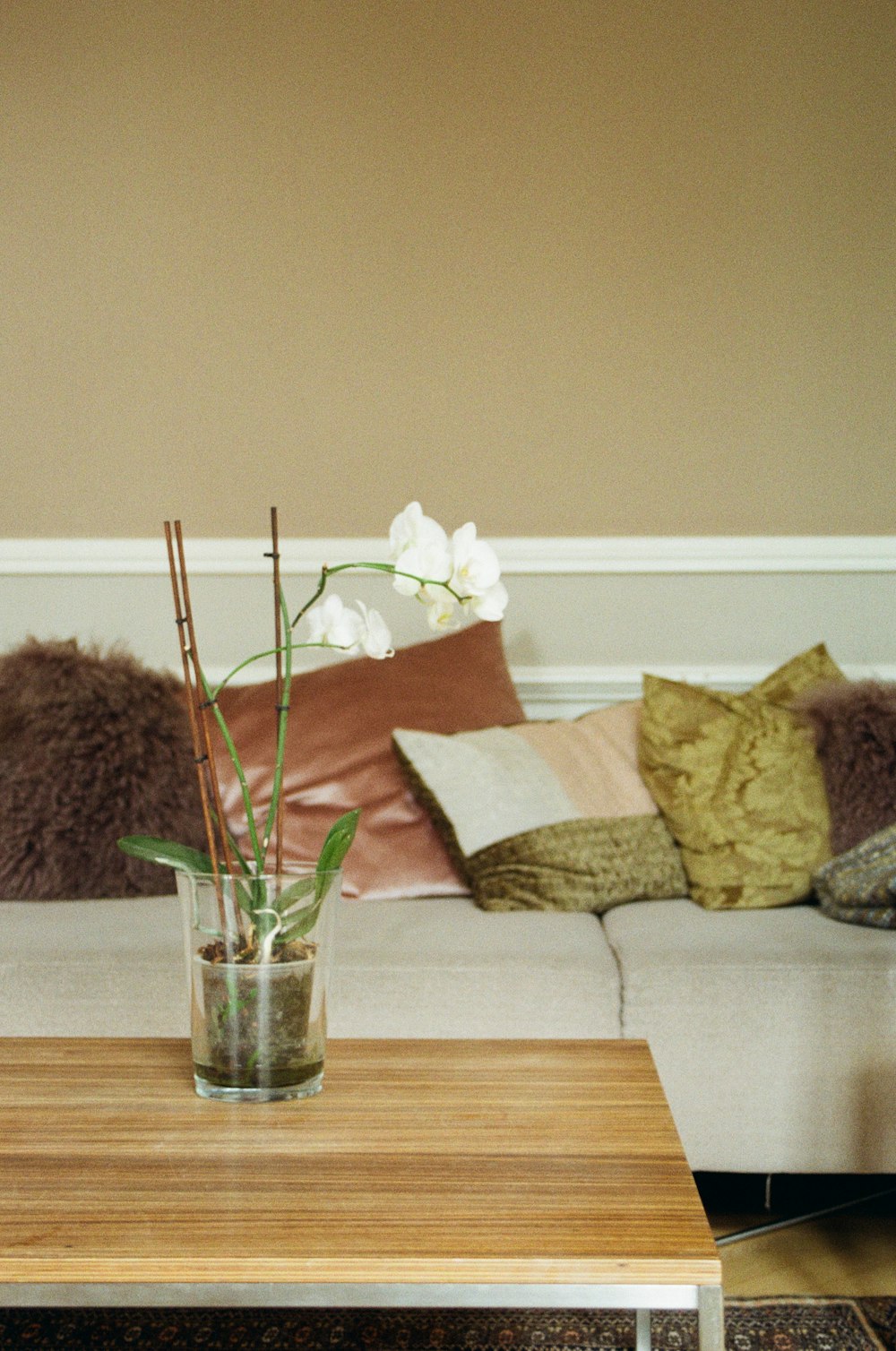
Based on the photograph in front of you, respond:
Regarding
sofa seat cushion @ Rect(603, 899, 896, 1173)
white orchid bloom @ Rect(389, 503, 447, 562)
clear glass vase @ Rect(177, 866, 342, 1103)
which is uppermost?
white orchid bloom @ Rect(389, 503, 447, 562)

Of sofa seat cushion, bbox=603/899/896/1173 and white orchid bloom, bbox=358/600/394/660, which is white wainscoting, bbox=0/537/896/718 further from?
white orchid bloom, bbox=358/600/394/660

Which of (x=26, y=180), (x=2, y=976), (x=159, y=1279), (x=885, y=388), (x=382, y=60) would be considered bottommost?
(x=2, y=976)

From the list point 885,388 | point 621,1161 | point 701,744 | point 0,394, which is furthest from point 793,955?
point 0,394

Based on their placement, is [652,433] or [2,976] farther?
[652,433]

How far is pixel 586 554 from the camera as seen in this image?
2941 mm

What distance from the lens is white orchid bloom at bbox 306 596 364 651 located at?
1.33 meters

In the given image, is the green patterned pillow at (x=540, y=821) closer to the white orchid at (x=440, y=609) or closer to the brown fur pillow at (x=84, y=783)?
the brown fur pillow at (x=84, y=783)

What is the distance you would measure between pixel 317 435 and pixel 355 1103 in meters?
1.97

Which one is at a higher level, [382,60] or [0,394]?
[382,60]

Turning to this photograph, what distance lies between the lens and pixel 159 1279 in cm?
92

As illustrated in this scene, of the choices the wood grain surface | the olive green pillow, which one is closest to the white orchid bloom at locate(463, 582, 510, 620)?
the wood grain surface

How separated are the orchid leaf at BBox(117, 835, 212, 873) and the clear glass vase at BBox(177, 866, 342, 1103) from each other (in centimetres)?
3

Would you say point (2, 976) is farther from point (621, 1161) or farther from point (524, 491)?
point (524, 491)

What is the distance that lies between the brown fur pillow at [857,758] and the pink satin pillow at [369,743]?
0.64 metres
